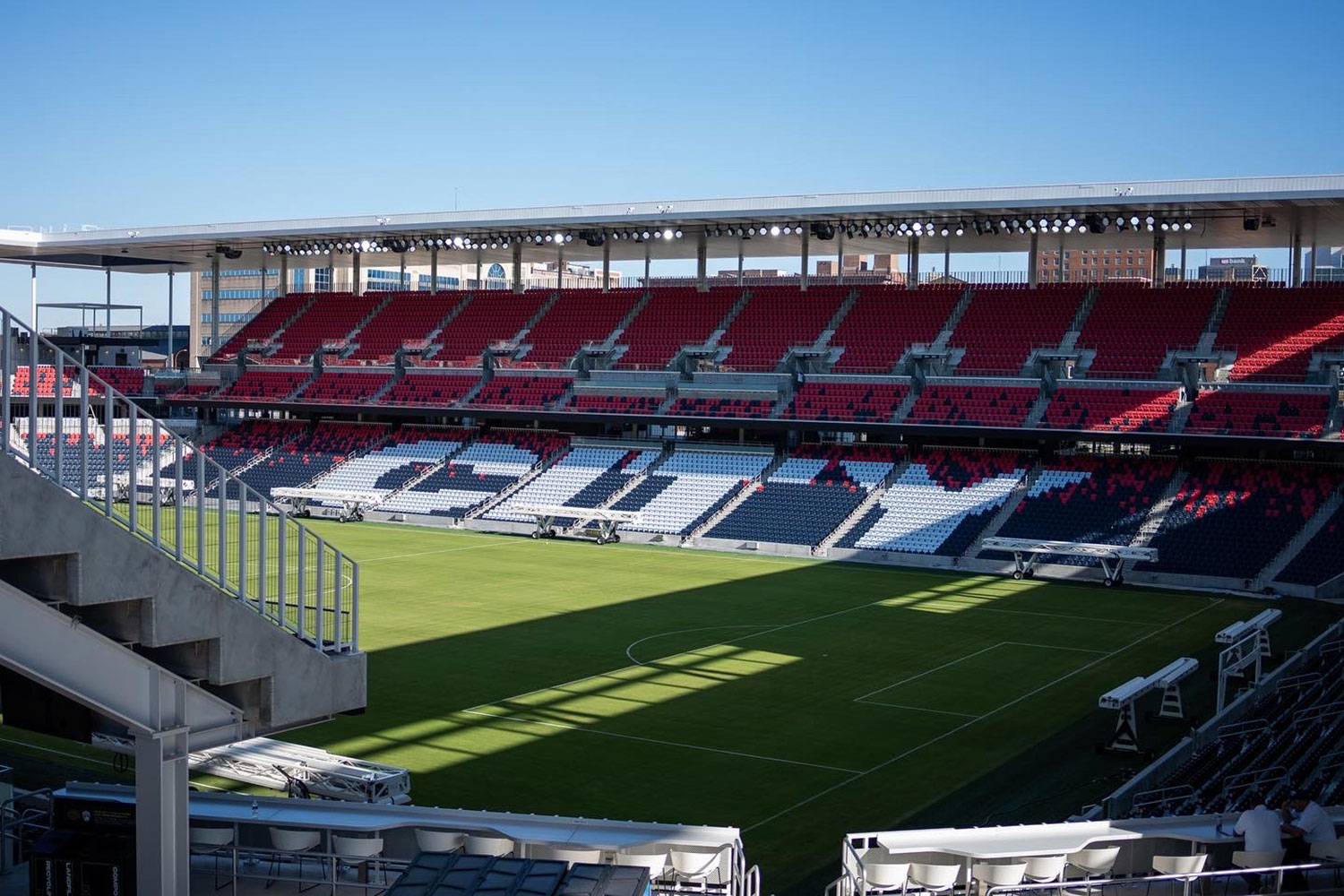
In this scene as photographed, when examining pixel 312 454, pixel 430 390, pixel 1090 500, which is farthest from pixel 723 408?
pixel 312 454

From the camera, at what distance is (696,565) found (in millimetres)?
43344

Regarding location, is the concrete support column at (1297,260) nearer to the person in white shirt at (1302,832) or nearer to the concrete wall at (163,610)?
the person in white shirt at (1302,832)

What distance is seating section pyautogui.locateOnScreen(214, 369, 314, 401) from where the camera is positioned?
209ft

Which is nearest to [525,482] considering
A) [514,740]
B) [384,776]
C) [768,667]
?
[768,667]

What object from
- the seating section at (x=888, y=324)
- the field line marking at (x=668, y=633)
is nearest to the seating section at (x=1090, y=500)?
the seating section at (x=888, y=324)

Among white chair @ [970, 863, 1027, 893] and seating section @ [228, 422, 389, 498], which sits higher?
seating section @ [228, 422, 389, 498]

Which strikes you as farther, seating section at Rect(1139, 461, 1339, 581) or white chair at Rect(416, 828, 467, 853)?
seating section at Rect(1139, 461, 1339, 581)

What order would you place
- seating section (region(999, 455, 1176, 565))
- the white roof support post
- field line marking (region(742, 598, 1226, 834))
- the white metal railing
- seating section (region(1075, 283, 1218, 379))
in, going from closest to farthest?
the white metal railing → field line marking (region(742, 598, 1226, 834)) → seating section (region(999, 455, 1176, 565)) → seating section (region(1075, 283, 1218, 379)) → the white roof support post

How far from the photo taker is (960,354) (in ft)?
169

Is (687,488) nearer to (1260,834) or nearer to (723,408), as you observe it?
(723,408)

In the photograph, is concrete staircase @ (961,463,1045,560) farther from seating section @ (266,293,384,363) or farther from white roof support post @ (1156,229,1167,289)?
seating section @ (266,293,384,363)

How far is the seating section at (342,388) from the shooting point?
202ft

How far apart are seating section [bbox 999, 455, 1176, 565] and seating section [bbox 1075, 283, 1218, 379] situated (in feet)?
11.7

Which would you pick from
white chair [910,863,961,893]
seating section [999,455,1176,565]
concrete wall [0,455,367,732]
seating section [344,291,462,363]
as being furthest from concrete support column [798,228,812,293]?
concrete wall [0,455,367,732]
